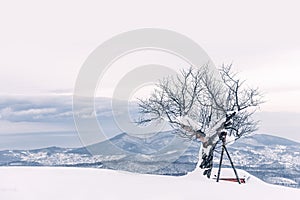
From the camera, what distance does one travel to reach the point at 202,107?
1738 centimetres

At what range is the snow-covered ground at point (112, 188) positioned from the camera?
10.2 m

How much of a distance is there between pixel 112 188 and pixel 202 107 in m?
7.89

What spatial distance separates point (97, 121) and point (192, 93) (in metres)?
5.30

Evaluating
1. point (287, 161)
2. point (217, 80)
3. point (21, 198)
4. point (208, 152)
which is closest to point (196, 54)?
point (217, 80)

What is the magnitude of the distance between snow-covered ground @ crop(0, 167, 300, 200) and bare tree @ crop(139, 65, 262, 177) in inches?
162

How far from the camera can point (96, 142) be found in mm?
14211

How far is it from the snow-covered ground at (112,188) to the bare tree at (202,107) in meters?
4.11

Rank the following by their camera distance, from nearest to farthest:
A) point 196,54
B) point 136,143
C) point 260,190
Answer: point 260,190
point 196,54
point 136,143

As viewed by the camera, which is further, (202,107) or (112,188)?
(202,107)

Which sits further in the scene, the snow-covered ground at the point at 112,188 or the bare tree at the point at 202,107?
A: the bare tree at the point at 202,107

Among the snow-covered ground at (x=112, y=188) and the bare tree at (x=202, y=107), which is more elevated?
the bare tree at (x=202, y=107)

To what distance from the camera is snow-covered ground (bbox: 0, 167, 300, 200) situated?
33.5ft

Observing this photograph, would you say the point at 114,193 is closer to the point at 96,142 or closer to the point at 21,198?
the point at 21,198

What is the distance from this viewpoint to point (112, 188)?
427 inches
